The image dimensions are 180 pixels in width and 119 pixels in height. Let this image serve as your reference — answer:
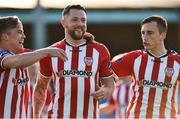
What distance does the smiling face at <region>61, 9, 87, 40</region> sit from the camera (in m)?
7.02

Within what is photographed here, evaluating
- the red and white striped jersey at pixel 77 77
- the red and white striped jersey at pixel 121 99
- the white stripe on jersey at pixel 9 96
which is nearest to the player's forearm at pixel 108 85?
the red and white striped jersey at pixel 77 77

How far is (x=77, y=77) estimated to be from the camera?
23.2 ft

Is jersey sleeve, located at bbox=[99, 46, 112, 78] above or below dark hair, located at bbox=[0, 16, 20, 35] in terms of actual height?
below

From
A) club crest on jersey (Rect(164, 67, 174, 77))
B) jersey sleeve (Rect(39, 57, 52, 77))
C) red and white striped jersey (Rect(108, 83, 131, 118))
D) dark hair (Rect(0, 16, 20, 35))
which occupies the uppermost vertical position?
dark hair (Rect(0, 16, 20, 35))

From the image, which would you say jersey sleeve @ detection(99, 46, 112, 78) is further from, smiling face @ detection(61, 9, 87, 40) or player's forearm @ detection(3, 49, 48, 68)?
player's forearm @ detection(3, 49, 48, 68)

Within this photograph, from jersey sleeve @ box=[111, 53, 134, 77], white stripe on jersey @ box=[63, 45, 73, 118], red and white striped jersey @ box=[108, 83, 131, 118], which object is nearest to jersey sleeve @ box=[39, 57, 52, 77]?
white stripe on jersey @ box=[63, 45, 73, 118]

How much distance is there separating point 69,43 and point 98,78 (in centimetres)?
45

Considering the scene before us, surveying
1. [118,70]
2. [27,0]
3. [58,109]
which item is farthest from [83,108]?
A: [27,0]

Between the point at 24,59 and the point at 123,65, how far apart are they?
1.55 meters

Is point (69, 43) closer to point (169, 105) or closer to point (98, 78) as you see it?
point (98, 78)

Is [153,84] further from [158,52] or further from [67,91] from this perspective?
[67,91]

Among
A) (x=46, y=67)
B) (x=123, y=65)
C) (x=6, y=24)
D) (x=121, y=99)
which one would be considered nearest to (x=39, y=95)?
(x=46, y=67)

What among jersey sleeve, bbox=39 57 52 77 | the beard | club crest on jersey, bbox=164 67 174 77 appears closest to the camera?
the beard

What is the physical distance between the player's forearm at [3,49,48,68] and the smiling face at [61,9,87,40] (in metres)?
0.79
